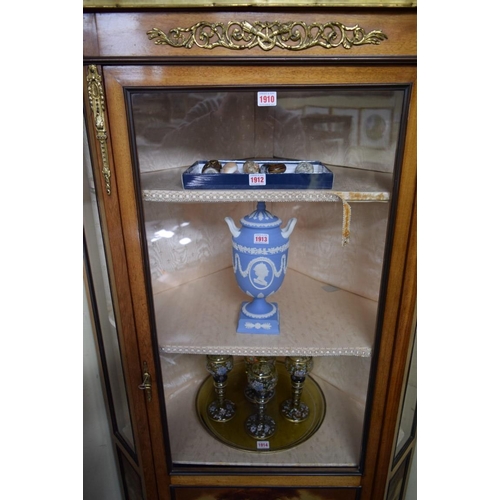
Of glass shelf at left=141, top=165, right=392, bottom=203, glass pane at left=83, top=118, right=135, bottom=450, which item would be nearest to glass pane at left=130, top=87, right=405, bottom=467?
glass shelf at left=141, top=165, right=392, bottom=203

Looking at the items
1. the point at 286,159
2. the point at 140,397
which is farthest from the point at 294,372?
the point at 286,159

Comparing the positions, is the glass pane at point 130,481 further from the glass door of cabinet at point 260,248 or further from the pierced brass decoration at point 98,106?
the pierced brass decoration at point 98,106

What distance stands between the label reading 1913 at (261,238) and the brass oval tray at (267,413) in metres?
0.59

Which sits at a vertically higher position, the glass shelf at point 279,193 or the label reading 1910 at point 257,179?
the label reading 1910 at point 257,179

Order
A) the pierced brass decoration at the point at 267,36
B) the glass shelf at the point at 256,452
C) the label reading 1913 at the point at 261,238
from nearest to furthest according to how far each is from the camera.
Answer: the pierced brass decoration at the point at 267,36
the label reading 1913 at the point at 261,238
the glass shelf at the point at 256,452

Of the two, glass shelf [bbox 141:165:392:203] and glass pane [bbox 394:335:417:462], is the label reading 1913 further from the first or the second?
glass pane [bbox 394:335:417:462]

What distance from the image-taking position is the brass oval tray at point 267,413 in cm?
105

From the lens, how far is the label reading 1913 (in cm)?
88

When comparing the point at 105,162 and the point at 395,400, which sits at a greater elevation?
the point at 105,162

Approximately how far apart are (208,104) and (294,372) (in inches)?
30.9

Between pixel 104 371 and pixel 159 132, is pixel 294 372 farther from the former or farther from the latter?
pixel 159 132

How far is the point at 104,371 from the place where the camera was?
100 centimetres

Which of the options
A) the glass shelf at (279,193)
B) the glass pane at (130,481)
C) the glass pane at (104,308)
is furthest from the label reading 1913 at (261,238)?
the glass pane at (130,481)
